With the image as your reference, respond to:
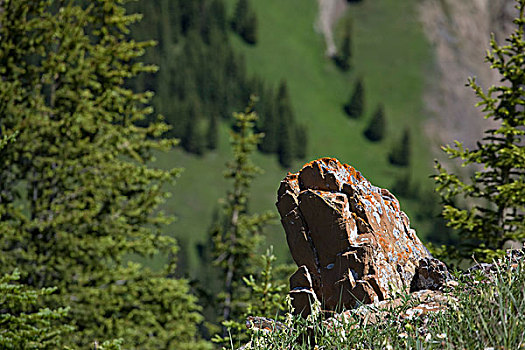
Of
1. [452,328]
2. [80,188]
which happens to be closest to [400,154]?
[80,188]

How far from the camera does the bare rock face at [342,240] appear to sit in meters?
6.69

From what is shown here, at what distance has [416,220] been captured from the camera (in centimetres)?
16225

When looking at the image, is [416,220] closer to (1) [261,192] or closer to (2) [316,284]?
(1) [261,192]

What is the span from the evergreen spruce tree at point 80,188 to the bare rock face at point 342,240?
38.6ft

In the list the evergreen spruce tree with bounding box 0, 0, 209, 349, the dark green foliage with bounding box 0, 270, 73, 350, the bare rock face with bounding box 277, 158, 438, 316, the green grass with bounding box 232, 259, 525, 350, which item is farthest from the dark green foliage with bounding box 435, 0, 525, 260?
the evergreen spruce tree with bounding box 0, 0, 209, 349

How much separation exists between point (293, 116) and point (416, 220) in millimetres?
58313

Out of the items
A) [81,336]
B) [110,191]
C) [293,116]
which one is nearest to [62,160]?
[110,191]

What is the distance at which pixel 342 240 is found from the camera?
22.4 feet

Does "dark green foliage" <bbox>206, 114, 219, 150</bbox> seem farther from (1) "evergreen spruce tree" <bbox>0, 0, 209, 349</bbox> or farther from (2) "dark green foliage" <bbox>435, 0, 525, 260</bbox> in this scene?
(2) "dark green foliage" <bbox>435, 0, 525, 260</bbox>

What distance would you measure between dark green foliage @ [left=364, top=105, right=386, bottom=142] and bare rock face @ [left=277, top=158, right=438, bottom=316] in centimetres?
19060

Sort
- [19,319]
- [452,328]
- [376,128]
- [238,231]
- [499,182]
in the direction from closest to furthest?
1. [452,328]
2. [19,319]
3. [499,182]
4. [238,231]
5. [376,128]

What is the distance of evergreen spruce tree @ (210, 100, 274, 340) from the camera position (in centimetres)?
2169

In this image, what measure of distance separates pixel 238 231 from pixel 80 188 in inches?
257

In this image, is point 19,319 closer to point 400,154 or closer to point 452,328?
point 452,328
